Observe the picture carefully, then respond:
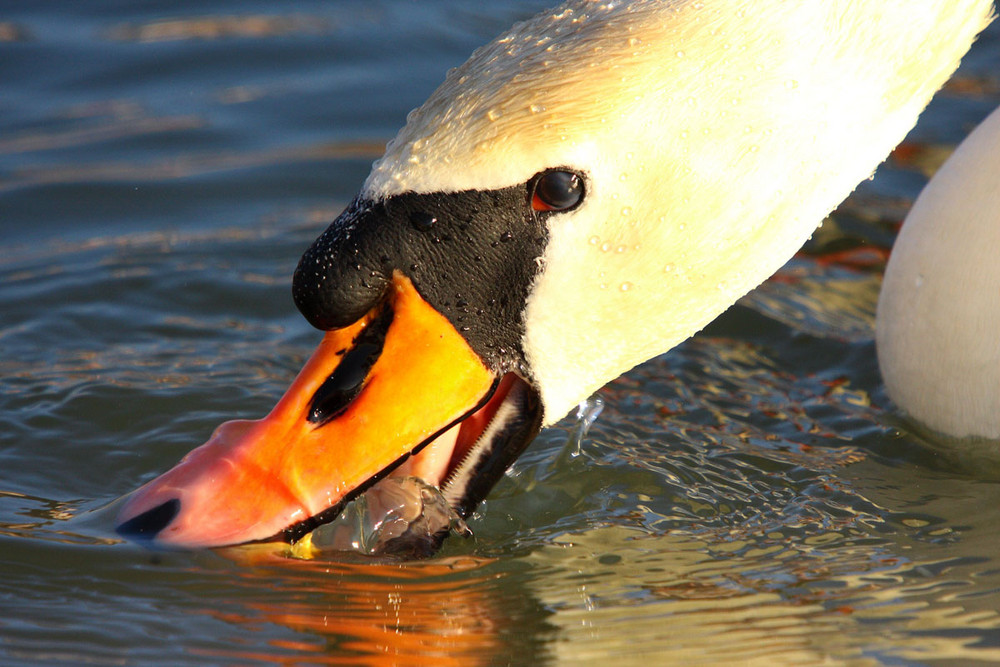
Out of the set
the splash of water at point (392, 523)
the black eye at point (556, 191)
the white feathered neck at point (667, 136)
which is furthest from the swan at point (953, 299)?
the splash of water at point (392, 523)

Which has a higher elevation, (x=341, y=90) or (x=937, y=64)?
(x=341, y=90)

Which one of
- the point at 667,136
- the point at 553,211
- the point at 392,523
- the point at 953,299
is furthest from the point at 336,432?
the point at 953,299

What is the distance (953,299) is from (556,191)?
1.50 meters

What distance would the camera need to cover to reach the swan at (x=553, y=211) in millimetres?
3127

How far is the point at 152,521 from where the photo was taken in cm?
334

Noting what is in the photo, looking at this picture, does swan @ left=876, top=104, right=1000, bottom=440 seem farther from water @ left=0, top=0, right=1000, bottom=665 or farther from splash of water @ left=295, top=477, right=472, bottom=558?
splash of water @ left=295, top=477, right=472, bottom=558

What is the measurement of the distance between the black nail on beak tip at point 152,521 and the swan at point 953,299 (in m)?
2.20

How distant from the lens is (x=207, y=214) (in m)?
6.25

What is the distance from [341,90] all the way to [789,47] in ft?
14.8

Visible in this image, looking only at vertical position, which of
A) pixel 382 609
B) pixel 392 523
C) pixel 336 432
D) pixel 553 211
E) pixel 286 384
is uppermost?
pixel 286 384

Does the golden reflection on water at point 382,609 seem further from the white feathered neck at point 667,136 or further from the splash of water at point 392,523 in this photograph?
the white feathered neck at point 667,136

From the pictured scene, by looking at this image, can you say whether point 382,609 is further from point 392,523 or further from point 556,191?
point 556,191

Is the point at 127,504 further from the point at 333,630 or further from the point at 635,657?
the point at 635,657

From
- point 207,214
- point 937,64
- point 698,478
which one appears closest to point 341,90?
point 207,214
